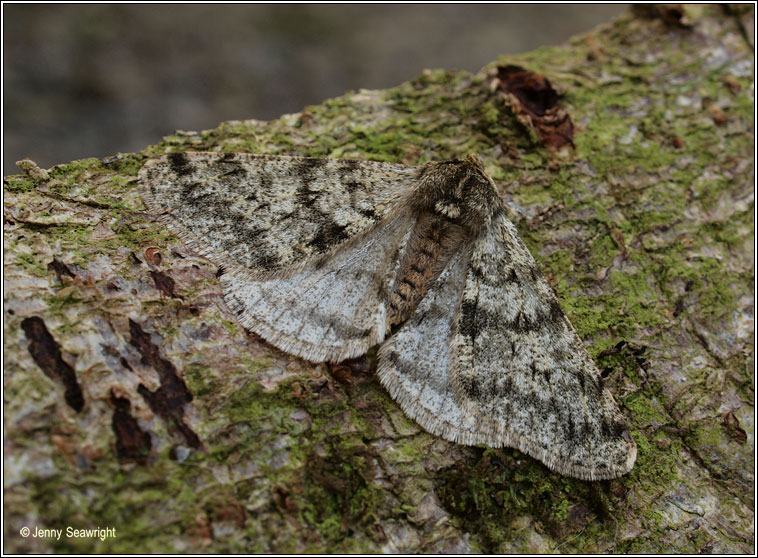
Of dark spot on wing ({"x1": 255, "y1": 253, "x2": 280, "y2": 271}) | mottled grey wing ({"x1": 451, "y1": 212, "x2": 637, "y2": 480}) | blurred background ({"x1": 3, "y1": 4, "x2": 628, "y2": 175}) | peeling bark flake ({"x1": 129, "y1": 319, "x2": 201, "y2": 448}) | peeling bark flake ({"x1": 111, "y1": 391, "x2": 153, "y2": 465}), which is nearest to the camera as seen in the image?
peeling bark flake ({"x1": 111, "y1": 391, "x2": 153, "y2": 465})

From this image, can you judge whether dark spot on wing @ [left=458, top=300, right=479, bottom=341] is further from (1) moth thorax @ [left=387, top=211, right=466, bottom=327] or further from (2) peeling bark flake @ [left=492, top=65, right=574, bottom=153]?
(2) peeling bark flake @ [left=492, top=65, right=574, bottom=153]

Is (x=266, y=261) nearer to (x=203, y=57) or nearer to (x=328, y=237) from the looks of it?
(x=328, y=237)

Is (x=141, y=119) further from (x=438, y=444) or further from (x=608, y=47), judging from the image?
(x=438, y=444)

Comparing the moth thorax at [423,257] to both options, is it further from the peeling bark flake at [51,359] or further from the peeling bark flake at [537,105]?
the peeling bark flake at [51,359]

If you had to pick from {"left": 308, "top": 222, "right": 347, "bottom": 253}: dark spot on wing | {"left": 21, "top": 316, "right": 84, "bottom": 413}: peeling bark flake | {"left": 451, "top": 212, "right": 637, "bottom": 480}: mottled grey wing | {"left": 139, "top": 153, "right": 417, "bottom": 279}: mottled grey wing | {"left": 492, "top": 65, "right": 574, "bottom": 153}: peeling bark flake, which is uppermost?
{"left": 492, "top": 65, "right": 574, "bottom": 153}: peeling bark flake

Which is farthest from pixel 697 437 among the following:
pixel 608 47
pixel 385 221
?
pixel 608 47

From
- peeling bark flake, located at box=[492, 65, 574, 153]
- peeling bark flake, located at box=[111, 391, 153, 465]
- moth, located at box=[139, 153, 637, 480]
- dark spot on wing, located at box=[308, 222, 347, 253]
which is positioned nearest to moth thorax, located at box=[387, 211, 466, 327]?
moth, located at box=[139, 153, 637, 480]

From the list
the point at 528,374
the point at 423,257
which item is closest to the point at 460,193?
the point at 423,257
